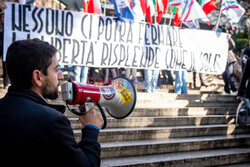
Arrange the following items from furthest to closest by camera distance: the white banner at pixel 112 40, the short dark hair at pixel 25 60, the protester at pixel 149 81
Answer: the protester at pixel 149 81 → the white banner at pixel 112 40 → the short dark hair at pixel 25 60

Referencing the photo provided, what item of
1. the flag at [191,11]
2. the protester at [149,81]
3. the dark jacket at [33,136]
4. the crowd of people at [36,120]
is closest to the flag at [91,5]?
the protester at [149,81]

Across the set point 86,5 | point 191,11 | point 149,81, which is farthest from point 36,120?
point 191,11

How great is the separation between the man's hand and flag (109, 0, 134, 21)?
16.1 ft

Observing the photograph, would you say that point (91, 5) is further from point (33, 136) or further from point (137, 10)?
point (33, 136)

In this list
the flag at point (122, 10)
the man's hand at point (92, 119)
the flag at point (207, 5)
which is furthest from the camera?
the flag at point (207, 5)

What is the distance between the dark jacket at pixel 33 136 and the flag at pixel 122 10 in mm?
5172

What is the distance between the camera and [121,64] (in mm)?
6500

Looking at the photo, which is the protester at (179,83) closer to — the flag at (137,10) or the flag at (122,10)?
the flag at (137,10)

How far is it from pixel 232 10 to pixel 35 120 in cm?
828

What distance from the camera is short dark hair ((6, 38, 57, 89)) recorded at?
4.99ft

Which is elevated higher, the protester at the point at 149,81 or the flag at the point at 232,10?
the flag at the point at 232,10

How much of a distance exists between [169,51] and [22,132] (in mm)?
6032

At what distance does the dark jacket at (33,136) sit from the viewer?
139 centimetres

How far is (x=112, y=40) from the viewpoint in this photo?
6367mm
